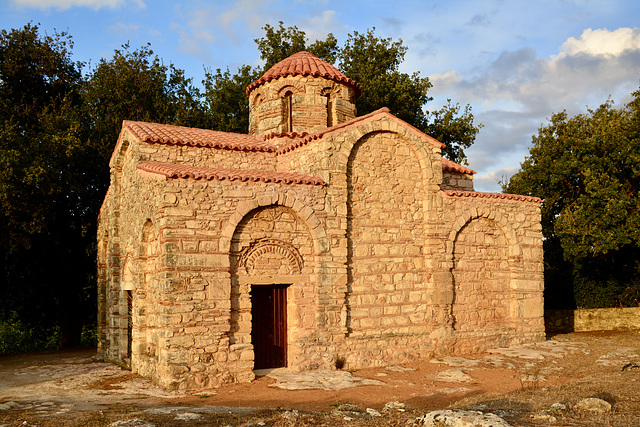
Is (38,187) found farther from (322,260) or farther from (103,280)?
(322,260)

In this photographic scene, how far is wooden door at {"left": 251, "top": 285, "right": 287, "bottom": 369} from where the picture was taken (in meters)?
11.0

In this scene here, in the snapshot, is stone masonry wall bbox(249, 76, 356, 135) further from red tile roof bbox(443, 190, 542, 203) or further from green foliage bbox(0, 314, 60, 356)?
green foliage bbox(0, 314, 60, 356)

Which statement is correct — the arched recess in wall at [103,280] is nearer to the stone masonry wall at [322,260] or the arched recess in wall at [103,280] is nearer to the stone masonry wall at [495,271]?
the stone masonry wall at [322,260]

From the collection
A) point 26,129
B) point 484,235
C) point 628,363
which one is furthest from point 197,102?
point 628,363

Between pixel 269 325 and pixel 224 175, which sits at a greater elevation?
pixel 224 175

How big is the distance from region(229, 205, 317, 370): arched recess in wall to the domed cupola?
4194mm

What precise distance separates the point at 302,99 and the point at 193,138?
3460 mm

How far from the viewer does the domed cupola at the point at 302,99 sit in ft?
48.4

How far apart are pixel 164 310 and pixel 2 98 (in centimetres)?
1377

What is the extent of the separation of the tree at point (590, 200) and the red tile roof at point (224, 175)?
10118 mm

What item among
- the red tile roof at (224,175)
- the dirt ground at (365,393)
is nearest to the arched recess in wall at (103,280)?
the dirt ground at (365,393)

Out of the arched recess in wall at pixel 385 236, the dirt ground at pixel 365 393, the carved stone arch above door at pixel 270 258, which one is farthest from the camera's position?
the arched recess in wall at pixel 385 236

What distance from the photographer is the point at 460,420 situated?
5.37 metres

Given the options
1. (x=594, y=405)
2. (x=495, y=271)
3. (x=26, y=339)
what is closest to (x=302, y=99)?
(x=495, y=271)
